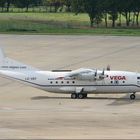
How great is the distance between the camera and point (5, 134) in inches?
1391

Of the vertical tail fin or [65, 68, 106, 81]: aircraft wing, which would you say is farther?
the vertical tail fin

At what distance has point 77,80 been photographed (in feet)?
169

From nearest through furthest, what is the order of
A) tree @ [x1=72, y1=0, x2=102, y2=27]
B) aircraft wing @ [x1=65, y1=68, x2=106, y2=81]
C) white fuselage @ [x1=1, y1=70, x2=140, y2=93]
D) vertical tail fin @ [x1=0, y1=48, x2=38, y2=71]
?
white fuselage @ [x1=1, y1=70, x2=140, y2=93]
aircraft wing @ [x1=65, y1=68, x2=106, y2=81]
vertical tail fin @ [x1=0, y1=48, x2=38, y2=71]
tree @ [x1=72, y1=0, x2=102, y2=27]

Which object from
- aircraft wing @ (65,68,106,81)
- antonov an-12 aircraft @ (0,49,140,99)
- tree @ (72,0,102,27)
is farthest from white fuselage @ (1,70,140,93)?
tree @ (72,0,102,27)

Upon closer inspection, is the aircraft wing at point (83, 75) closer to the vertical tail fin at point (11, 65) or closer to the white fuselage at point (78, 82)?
the white fuselage at point (78, 82)

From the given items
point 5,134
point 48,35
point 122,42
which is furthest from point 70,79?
point 48,35

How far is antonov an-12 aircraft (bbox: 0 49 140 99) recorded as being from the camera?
50.5 metres

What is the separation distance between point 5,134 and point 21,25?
336 ft

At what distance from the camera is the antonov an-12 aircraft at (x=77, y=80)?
50500 millimetres

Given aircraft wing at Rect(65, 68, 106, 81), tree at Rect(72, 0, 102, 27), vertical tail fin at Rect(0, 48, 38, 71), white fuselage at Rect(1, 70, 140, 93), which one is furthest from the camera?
tree at Rect(72, 0, 102, 27)

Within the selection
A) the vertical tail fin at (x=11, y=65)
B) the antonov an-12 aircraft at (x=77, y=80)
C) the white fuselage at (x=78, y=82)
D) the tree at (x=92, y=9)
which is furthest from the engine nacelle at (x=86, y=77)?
the tree at (x=92, y=9)

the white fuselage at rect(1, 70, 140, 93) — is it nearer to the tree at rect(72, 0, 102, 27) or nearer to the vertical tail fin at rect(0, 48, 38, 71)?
the vertical tail fin at rect(0, 48, 38, 71)

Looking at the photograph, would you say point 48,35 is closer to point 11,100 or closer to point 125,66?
point 125,66

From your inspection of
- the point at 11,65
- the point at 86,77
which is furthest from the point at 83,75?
the point at 11,65
